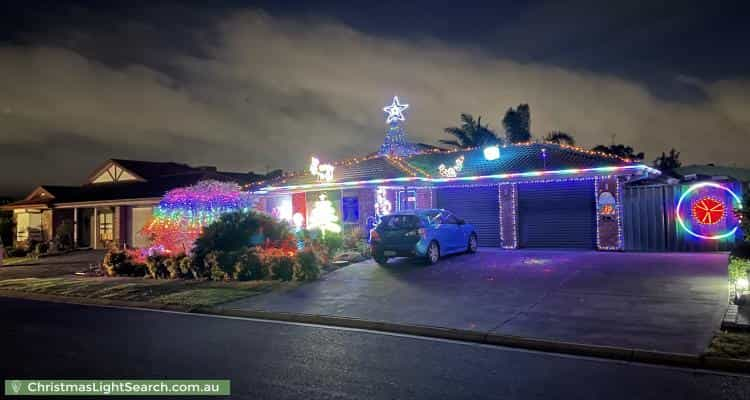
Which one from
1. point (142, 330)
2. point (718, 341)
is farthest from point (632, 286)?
point (142, 330)

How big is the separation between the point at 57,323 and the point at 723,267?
563 inches

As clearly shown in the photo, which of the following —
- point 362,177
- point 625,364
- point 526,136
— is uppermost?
point 526,136

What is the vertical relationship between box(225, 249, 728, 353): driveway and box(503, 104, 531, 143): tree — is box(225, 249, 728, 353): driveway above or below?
below

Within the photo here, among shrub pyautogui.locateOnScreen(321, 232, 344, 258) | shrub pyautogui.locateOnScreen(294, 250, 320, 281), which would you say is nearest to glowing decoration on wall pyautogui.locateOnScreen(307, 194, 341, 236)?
shrub pyautogui.locateOnScreen(321, 232, 344, 258)

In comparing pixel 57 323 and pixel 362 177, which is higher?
pixel 362 177

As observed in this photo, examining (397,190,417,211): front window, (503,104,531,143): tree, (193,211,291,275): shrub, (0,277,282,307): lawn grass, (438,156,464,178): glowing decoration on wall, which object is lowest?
(0,277,282,307): lawn grass

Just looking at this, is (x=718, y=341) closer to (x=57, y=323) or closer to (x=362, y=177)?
(x=57, y=323)

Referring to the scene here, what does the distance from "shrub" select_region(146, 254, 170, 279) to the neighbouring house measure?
44.0 ft

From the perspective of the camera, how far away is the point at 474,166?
822 inches

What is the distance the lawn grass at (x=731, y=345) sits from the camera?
21.2 feet

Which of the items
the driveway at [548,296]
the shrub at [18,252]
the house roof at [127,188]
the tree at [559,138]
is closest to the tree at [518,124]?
the tree at [559,138]

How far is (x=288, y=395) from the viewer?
560 cm

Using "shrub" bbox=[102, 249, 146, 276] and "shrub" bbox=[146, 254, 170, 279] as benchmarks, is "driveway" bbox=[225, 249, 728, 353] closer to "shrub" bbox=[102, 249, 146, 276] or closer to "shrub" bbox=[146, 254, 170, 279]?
"shrub" bbox=[146, 254, 170, 279]

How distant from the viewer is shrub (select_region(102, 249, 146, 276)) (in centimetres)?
1723
